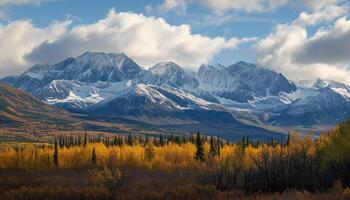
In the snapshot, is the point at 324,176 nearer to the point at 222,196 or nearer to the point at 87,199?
the point at 222,196

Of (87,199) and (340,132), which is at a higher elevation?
(340,132)

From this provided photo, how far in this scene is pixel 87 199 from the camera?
138 feet

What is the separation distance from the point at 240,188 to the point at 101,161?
84904 mm

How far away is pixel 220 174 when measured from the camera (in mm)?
43156

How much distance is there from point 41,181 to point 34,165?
52.2 meters

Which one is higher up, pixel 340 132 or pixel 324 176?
pixel 340 132

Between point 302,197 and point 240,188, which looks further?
point 240,188

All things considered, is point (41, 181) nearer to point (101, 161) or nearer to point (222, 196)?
point (222, 196)

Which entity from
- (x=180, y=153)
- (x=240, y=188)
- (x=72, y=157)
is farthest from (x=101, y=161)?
(x=240, y=188)

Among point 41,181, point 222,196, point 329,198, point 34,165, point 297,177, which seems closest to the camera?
point 329,198

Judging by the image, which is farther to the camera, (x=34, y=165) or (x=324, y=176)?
(x=34, y=165)

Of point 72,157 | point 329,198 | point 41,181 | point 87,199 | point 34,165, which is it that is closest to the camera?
point 329,198

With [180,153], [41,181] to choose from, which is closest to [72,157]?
[180,153]

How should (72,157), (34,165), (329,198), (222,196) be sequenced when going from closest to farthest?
(329,198) → (222,196) → (34,165) → (72,157)
